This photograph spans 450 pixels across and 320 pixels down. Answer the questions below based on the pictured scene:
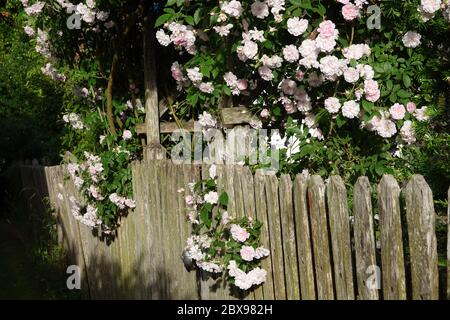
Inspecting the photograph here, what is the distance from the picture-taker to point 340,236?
2.75m

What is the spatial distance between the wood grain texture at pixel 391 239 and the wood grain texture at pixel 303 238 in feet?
1.60

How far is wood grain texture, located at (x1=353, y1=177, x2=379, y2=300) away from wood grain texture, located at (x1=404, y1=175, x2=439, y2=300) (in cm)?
22

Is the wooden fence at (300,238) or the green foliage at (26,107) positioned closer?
the wooden fence at (300,238)

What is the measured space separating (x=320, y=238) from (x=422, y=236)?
609 mm

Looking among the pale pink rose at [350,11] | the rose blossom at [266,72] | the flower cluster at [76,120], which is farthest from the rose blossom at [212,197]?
the flower cluster at [76,120]

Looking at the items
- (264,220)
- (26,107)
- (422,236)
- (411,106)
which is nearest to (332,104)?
(411,106)

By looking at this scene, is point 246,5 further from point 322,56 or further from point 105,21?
point 105,21

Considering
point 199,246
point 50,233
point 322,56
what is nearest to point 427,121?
point 322,56

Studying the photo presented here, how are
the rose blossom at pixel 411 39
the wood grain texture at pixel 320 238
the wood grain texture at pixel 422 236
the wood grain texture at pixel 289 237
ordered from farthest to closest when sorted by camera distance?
the rose blossom at pixel 411 39, the wood grain texture at pixel 289 237, the wood grain texture at pixel 320 238, the wood grain texture at pixel 422 236

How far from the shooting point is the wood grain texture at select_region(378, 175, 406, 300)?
245cm

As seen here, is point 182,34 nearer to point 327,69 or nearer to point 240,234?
point 327,69

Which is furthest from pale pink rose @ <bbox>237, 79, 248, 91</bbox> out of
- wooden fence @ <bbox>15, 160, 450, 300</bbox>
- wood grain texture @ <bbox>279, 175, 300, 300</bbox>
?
wood grain texture @ <bbox>279, 175, 300, 300</bbox>

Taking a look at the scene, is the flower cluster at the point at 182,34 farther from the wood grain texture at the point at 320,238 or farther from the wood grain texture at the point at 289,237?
the wood grain texture at the point at 320,238

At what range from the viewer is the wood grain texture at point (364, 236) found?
258cm
